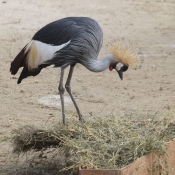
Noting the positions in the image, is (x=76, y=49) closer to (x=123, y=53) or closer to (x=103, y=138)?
(x=123, y=53)

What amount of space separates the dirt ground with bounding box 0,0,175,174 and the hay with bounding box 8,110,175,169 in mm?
196

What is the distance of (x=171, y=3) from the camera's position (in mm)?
12117

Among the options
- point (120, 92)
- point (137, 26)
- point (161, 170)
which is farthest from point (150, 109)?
point (137, 26)

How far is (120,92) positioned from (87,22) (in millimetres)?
2210

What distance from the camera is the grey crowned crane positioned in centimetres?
471

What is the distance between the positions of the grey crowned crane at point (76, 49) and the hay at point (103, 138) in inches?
12.3

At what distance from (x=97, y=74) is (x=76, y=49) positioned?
290 centimetres

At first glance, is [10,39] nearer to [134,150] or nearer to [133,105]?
[133,105]

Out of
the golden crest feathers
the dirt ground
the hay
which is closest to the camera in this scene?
the hay

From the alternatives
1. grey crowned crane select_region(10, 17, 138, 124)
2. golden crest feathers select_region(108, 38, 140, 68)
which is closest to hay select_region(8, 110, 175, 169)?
grey crowned crane select_region(10, 17, 138, 124)

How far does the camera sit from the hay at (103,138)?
3.99m

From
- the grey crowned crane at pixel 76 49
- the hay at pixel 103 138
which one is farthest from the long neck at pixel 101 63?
the hay at pixel 103 138

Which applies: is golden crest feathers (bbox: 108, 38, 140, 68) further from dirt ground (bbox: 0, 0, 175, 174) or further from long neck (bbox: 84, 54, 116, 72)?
dirt ground (bbox: 0, 0, 175, 174)

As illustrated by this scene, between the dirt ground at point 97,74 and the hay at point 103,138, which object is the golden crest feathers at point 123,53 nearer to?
the hay at point 103,138
